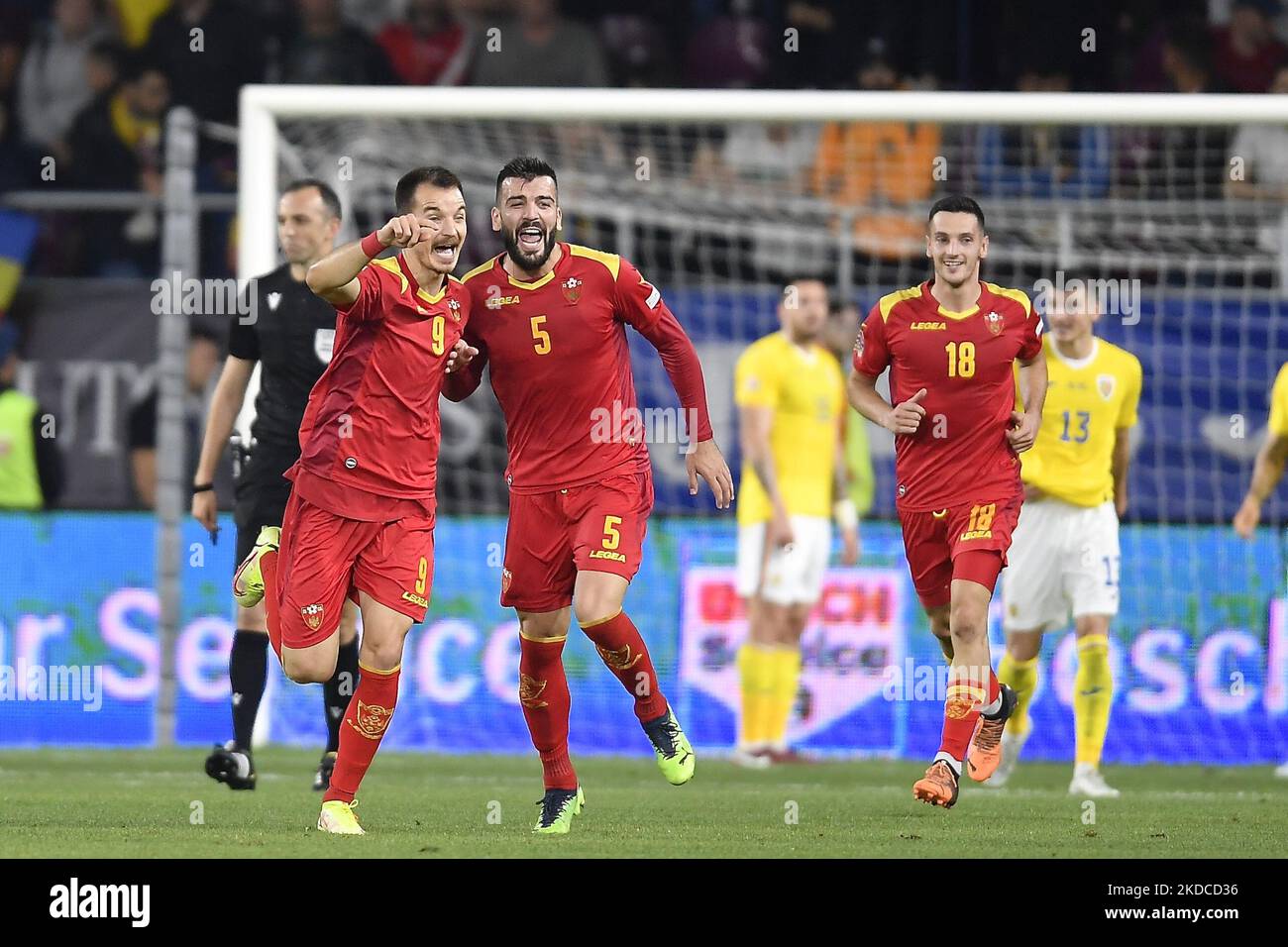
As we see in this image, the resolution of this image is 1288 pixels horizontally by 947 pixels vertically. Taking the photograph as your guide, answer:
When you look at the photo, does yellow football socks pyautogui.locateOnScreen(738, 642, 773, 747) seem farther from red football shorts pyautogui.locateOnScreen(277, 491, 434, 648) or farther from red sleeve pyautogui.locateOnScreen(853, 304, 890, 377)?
red football shorts pyautogui.locateOnScreen(277, 491, 434, 648)

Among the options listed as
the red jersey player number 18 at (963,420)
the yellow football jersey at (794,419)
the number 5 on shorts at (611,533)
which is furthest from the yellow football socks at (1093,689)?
the number 5 on shorts at (611,533)

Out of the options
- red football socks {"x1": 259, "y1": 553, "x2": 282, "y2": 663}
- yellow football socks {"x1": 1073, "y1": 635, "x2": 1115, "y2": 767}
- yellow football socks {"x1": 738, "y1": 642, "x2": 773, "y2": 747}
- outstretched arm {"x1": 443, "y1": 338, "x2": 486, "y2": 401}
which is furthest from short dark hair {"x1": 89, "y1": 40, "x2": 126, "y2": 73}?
outstretched arm {"x1": 443, "y1": 338, "x2": 486, "y2": 401}

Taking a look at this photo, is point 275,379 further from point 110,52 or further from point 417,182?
point 110,52

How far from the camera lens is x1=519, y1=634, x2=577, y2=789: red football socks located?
7336 mm

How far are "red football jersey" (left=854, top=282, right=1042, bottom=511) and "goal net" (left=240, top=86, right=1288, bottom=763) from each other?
2008 millimetres

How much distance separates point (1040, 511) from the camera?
9977 millimetres

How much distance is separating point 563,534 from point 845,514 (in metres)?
4.79

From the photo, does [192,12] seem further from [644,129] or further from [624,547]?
[624,547]

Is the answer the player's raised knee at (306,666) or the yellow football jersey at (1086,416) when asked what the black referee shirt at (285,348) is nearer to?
the player's raised knee at (306,666)

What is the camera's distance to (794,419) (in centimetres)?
1203

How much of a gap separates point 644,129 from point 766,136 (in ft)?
2.80

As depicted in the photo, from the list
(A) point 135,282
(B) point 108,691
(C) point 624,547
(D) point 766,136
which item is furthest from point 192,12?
(C) point 624,547

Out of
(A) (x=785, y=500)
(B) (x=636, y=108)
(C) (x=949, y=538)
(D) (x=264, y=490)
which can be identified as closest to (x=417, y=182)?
(D) (x=264, y=490)

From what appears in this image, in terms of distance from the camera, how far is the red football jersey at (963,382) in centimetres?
805
